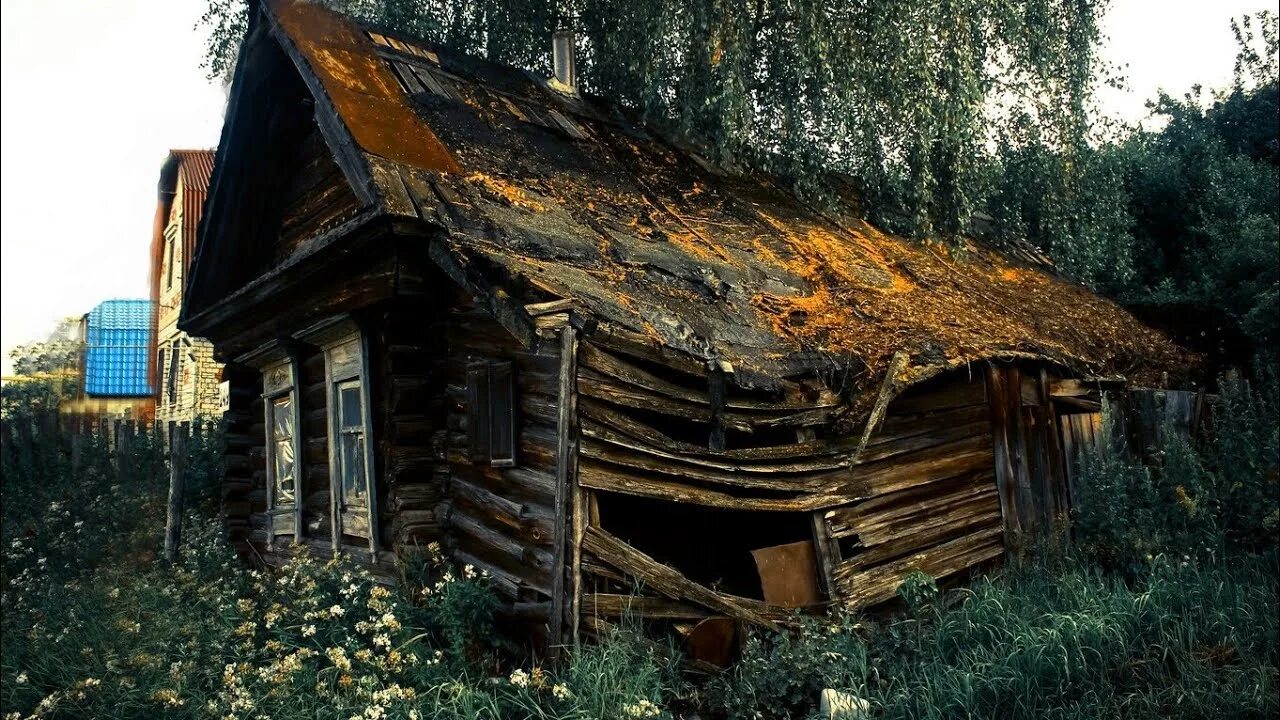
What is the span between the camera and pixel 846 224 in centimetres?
1064

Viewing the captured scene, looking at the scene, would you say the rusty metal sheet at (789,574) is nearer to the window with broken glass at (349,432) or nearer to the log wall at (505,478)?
the log wall at (505,478)

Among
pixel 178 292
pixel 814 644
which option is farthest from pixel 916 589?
pixel 178 292

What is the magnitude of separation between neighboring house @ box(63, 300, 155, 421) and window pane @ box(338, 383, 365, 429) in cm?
1798

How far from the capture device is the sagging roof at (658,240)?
6586 mm

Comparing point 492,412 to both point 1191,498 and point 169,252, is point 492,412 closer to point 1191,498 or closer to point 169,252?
Result: point 1191,498

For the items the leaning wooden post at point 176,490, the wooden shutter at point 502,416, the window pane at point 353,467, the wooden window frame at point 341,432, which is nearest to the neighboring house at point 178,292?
the leaning wooden post at point 176,490

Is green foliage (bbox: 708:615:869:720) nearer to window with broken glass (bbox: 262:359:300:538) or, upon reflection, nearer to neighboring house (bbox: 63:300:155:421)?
window with broken glass (bbox: 262:359:300:538)

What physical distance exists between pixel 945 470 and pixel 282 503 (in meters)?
6.08

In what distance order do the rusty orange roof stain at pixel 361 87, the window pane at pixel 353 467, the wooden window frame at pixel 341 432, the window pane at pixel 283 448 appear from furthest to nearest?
the window pane at pixel 283 448
the window pane at pixel 353 467
the wooden window frame at pixel 341 432
the rusty orange roof stain at pixel 361 87

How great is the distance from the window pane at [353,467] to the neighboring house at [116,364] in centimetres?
1807

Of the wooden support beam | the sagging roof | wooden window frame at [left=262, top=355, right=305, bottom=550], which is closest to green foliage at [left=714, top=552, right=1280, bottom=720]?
the wooden support beam

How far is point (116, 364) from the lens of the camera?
78.5 feet

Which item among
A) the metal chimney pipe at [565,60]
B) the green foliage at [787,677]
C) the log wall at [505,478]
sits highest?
the metal chimney pipe at [565,60]

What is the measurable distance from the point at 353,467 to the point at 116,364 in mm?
18949
